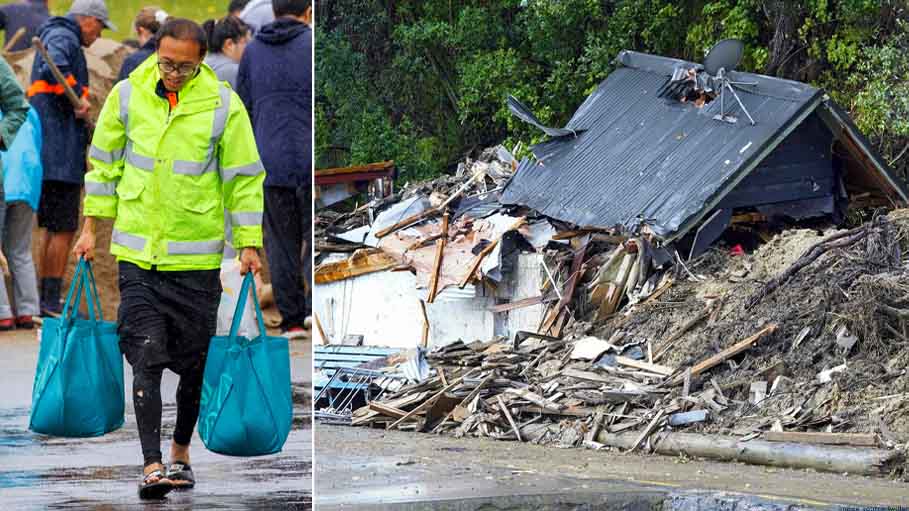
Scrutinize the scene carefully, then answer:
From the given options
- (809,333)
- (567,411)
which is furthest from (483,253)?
(809,333)

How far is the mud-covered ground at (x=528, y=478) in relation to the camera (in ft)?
25.1

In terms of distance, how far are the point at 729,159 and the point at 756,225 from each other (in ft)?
3.84

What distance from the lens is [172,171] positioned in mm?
4629

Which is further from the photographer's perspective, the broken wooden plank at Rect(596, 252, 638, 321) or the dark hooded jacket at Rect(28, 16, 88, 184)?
the broken wooden plank at Rect(596, 252, 638, 321)

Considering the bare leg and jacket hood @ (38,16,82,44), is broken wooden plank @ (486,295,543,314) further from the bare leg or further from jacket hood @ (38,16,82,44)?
jacket hood @ (38,16,82,44)

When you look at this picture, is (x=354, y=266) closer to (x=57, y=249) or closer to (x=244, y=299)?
(x=57, y=249)

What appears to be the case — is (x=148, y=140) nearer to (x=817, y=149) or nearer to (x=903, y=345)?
(x=903, y=345)

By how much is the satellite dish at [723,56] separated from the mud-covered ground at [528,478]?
6.19 m

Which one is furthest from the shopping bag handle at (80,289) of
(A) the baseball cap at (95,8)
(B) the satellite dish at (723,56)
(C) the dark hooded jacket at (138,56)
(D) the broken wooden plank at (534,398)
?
(B) the satellite dish at (723,56)

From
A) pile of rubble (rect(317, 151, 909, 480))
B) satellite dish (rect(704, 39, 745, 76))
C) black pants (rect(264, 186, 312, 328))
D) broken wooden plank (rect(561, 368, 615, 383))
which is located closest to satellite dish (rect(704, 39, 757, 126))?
satellite dish (rect(704, 39, 745, 76))

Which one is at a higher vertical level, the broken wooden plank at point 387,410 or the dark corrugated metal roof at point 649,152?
the dark corrugated metal roof at point 649,152

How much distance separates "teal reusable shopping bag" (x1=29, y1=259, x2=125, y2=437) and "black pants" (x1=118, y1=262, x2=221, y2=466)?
0.29ft

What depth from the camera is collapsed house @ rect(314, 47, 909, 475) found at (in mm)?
11516

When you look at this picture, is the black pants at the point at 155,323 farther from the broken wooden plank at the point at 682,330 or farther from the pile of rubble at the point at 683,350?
the broken wooden plank at the point at 682,330
